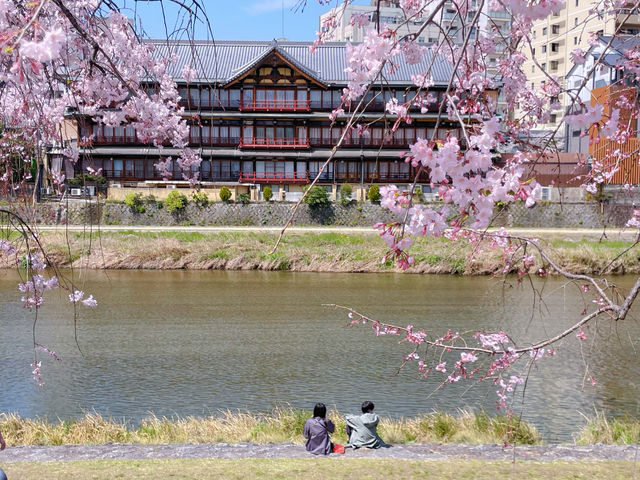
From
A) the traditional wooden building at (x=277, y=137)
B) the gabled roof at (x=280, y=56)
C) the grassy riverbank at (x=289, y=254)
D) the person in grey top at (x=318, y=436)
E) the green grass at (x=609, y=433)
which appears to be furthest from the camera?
the traditional wooden building at (x=277, y=137)

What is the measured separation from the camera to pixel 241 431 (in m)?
7.38

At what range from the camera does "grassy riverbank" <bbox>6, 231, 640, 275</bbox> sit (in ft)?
72.2

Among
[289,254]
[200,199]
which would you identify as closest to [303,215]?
[200,199]

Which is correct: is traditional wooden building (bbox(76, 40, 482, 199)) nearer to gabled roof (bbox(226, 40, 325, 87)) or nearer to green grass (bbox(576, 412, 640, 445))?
gabled roof (bbox(226, 40, 325, 87))

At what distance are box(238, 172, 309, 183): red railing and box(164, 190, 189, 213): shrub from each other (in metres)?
5.44

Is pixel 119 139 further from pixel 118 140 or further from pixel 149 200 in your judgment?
pixel 149 200

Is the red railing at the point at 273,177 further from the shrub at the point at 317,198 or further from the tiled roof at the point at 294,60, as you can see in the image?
the shrub at the point at 317,198

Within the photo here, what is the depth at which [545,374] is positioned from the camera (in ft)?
34.5

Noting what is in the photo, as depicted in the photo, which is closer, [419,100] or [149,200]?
[419,100]

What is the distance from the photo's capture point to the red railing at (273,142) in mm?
32750

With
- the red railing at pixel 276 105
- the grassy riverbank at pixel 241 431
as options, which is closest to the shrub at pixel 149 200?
the red railing at pixel 276 105

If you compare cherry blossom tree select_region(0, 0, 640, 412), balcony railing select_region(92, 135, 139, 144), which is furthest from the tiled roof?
cherry blossom tree select_region(0, 0, 640, 412)

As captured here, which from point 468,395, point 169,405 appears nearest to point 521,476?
point 468,395

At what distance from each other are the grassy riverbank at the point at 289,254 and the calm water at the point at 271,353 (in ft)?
8.84
